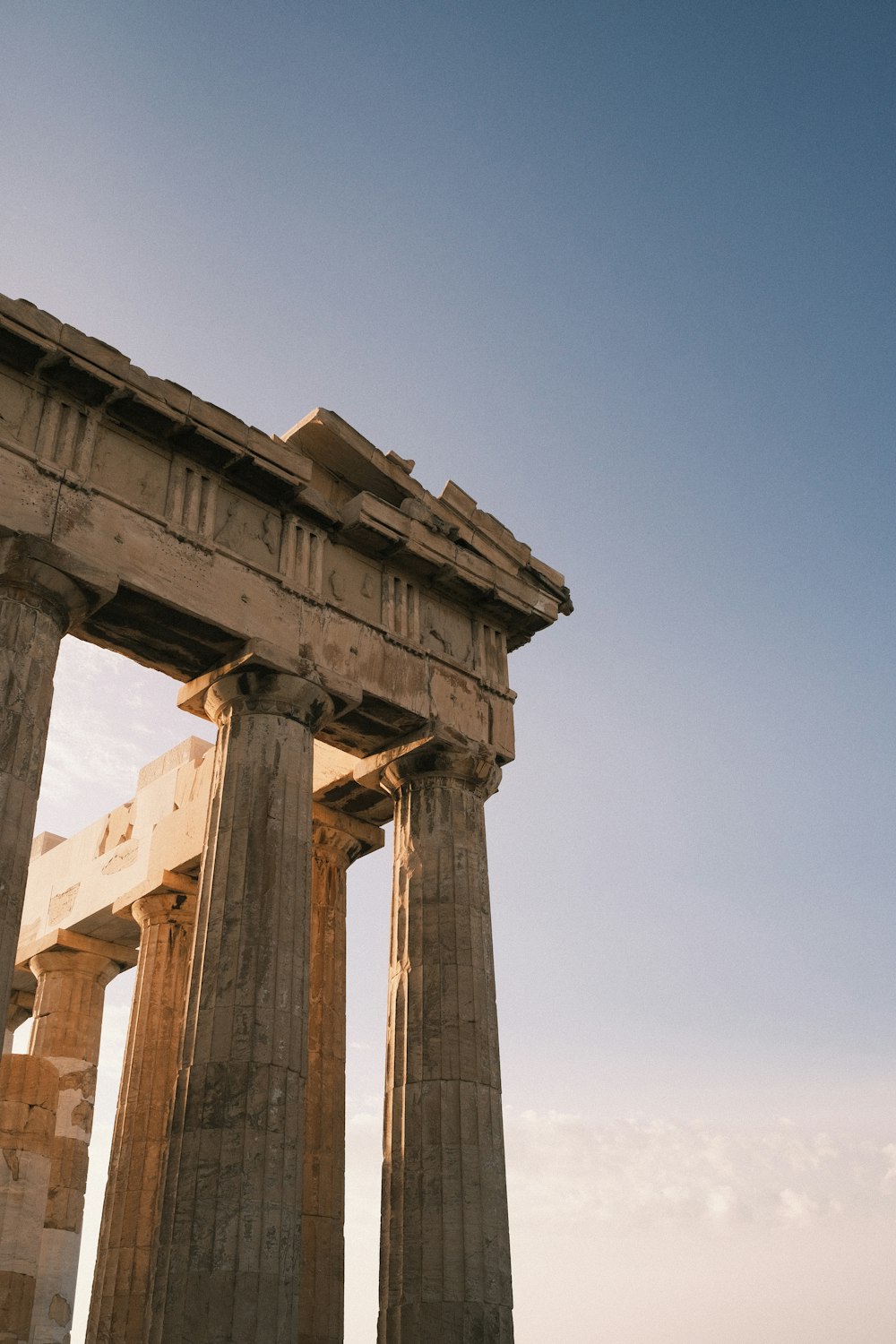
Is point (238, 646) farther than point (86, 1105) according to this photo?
No

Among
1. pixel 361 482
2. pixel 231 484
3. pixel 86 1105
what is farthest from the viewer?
pixel 86 1105

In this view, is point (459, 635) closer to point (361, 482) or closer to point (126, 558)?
point (361, 482)

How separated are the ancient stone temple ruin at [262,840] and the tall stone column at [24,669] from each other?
0.13 ft

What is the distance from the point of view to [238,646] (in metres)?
19.6

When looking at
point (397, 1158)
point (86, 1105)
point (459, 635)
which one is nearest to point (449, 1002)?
point (397, 1158)

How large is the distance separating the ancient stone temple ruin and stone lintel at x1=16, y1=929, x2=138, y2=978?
8.02ft

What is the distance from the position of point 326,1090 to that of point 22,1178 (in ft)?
19.8

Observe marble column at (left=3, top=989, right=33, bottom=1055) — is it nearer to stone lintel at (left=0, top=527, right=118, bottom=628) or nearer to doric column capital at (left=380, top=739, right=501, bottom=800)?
doric column capital at (left=380, top=739, right=501, bottom=800)

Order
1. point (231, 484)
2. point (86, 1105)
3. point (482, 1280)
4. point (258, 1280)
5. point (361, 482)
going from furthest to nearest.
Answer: point (86, 1105)
point (361, 482)
point (231, 484)
point (482, 1280)
point (258, 1280)

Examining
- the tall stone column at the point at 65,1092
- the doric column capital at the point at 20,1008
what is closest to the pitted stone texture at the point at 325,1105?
the tall stone column at the point at 65,1092

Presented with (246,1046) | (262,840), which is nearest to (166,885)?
(262,840)

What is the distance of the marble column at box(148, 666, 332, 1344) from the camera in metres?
15.2

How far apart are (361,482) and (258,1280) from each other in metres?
13.1

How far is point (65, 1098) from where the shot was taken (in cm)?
2623
